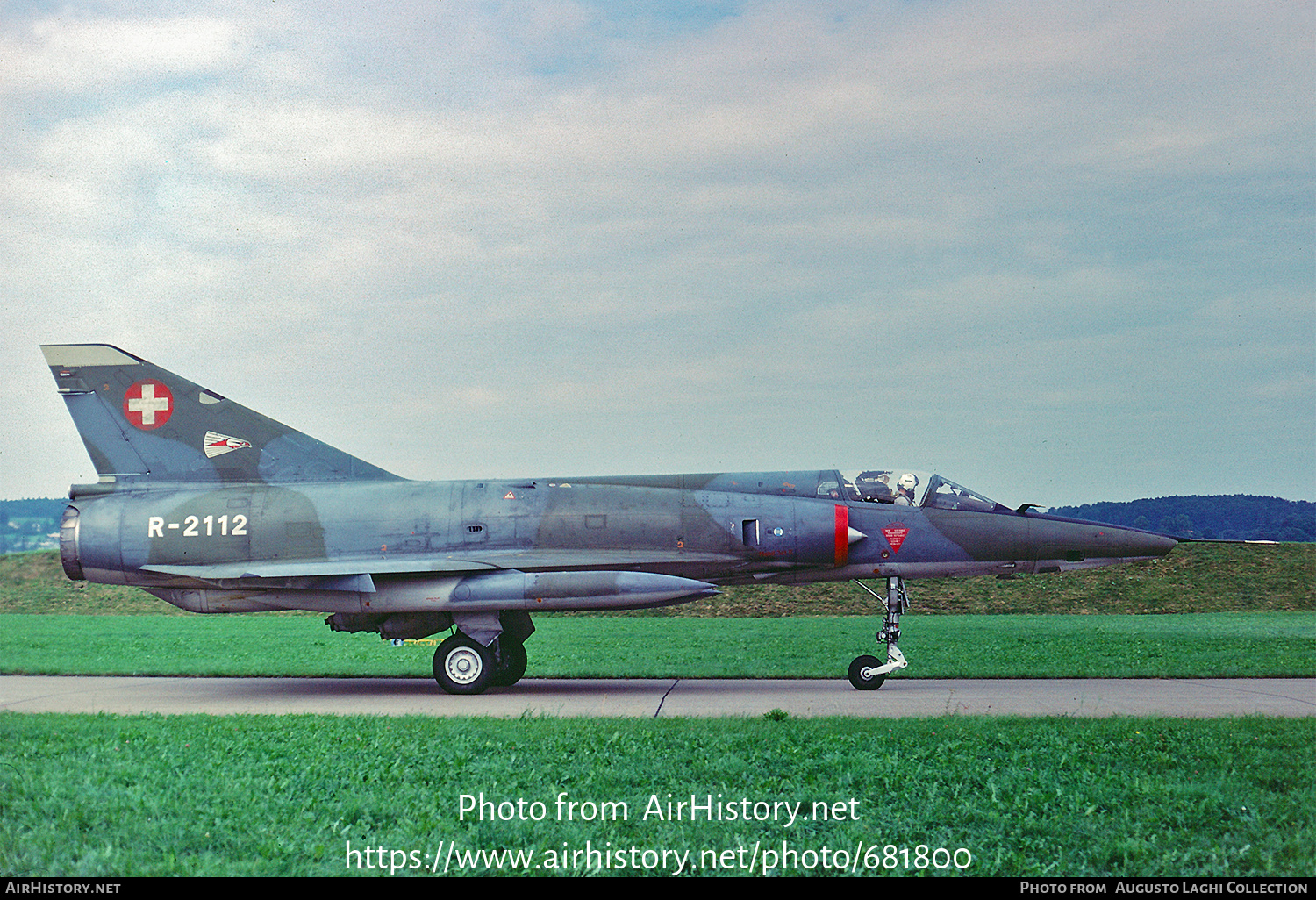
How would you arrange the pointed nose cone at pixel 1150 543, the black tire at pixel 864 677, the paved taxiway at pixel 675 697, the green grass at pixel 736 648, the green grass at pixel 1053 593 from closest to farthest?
1. the paved taxiway at pixel 675 697
2. the black tire at pixel 864 677
3. the pointed nose cone at pixel 1150 543
4. the green grass at pixel 736 648
5. the green grass at pixel 1053 593

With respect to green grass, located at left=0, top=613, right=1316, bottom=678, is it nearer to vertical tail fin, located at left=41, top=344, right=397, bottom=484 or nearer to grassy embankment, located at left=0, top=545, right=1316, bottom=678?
grassy embankment, located at left=0, top=545, right=1316, bottom=678

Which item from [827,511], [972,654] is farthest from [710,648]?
[827,511]

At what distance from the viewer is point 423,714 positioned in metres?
11.4

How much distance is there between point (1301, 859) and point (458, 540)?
37.9 ft

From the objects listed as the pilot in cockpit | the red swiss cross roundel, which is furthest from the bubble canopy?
the red swiss cross roundel

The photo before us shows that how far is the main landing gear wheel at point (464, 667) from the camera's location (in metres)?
14.4

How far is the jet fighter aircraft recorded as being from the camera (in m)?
14.5

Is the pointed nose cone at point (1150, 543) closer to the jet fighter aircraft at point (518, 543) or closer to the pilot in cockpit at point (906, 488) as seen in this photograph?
the jet fighter aircraft at point (518, 543)

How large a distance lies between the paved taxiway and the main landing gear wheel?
269 mm

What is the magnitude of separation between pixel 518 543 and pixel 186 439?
18.4 ft

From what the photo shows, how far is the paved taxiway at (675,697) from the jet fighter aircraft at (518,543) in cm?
93

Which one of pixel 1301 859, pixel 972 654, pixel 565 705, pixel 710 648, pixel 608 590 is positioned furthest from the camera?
pixel 710 648

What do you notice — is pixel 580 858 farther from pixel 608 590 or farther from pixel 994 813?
pixel 608 590

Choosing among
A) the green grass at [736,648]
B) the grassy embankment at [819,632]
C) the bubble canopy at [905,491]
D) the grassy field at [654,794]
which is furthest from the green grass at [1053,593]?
the grassy field at [654,794]
